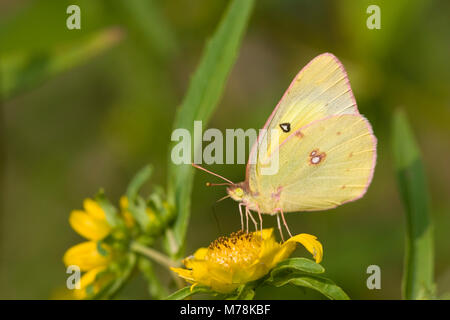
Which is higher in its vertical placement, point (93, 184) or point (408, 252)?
point (93, 184)

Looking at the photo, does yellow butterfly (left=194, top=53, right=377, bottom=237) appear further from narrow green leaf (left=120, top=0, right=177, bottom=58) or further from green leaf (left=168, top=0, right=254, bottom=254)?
narrow green leaf (left=120, top=0, right=177, bottom=58)

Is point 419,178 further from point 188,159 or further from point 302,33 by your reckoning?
point 302,33

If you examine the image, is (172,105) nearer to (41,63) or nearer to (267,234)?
(41,63)

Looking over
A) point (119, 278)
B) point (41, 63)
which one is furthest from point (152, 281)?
point (41, 63)

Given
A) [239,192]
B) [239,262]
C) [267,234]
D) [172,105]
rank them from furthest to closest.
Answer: [172,105] → [239,192] → [267,234] → [239,262]

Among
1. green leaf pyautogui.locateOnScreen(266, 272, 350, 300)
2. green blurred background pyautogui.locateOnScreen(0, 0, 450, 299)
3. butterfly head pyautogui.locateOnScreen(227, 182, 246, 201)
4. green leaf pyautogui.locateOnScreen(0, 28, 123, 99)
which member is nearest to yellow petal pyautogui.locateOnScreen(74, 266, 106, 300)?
butterfly head pyautogui.locateOnScreen(227, 182, 246, 201)

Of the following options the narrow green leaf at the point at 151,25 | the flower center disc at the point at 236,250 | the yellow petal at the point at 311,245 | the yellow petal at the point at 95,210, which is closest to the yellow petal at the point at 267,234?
the flower center disc at the point at 236,250

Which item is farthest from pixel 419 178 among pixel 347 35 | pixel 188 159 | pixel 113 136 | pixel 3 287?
pixel 3 287
